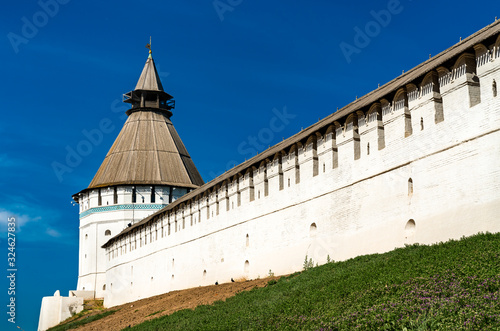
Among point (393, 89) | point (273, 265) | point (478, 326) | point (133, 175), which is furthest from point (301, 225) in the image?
point (133, 175)

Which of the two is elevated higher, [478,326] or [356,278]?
[356,278]

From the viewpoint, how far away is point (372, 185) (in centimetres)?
1697

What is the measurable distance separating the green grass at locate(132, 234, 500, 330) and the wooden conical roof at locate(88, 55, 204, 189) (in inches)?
1101

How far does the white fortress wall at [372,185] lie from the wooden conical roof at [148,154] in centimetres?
1659

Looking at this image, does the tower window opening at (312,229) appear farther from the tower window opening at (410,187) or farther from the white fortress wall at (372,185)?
the tower window opening at (410,187)

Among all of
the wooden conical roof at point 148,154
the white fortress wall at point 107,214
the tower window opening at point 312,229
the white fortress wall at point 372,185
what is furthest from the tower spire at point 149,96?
the tower window opening at point 312,229

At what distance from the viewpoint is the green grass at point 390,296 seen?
9.67 m

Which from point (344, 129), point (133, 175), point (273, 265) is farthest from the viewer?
point (133, 175)

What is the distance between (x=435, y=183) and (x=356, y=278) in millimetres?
3064

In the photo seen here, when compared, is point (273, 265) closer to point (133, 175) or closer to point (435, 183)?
point (435, 183)

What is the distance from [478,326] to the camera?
351 inches

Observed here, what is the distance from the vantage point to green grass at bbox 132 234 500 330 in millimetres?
9672

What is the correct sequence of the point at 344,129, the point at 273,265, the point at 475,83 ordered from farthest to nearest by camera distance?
the point at 273,265 → the point at 344,129 → the point at 475,83

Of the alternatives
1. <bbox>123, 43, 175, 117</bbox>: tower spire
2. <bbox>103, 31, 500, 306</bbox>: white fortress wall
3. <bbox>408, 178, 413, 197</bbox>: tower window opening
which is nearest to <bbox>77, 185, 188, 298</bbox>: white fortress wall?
<bbox>123, 43, 175, 117</bbox>: tower spire
